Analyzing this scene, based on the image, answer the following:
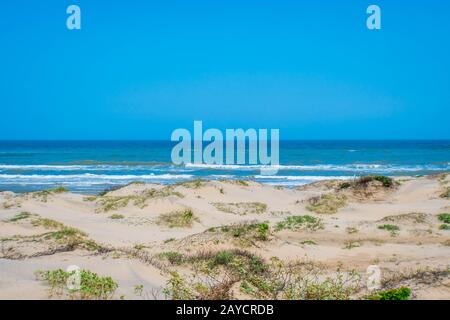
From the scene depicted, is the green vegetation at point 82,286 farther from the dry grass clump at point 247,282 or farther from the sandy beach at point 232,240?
the dry grass clump at point 247,282

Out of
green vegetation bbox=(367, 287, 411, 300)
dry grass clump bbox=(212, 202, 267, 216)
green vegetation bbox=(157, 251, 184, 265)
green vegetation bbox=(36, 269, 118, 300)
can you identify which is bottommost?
dry grass clump bbox=(212, 202, 267, 216)

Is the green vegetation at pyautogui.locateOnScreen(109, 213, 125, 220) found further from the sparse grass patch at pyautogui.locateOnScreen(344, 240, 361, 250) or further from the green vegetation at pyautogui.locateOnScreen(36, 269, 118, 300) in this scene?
the green vegetation at pyautogui.locateOnScreen(36, 269, 118, 300)

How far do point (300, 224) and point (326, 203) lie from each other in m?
4.40

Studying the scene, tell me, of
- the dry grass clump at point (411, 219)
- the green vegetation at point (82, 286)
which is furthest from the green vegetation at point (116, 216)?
the green vegetation at point (82, 286)

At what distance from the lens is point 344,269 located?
30.3ft

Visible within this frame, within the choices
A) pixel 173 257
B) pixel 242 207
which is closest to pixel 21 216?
pixel 173 257

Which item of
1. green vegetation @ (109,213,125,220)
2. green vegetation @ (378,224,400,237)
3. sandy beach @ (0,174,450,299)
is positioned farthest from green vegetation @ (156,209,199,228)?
green vegetation @ (378,224,400,237)

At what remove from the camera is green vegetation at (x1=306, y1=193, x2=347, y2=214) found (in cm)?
1714

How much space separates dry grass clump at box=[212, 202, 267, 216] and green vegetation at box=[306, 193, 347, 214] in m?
1.96

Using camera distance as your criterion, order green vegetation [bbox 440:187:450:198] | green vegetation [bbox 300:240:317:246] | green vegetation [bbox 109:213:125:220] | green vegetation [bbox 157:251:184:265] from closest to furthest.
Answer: green vegetation [bbox 157:251:184:265], green vegetation [bbox 300:240:317:246], green vegetation [bbox 109:213:125:220], green vegetation [bbox 440:187:450:198]

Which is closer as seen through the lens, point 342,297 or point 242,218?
point 342,297
